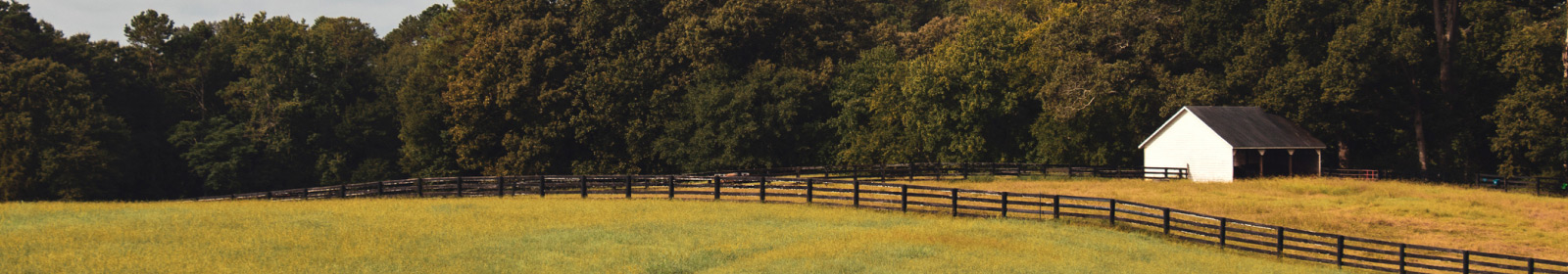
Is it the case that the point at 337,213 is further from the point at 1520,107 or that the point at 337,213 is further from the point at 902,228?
the point at 1520,107

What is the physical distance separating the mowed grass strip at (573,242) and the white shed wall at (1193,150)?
25931mm

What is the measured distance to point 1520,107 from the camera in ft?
163

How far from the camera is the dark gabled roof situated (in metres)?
49.2

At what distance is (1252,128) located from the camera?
5131 cm

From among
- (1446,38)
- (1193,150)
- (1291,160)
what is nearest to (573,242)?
(1193,150)

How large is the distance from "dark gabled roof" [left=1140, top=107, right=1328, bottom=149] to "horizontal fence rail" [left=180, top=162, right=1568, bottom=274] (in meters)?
16.3

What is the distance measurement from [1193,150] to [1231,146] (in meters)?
2.67

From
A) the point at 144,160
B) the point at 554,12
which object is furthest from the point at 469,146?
the point at 144,160

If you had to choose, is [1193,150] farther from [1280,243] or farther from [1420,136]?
[1280,243]

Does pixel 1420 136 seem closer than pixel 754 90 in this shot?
Yes

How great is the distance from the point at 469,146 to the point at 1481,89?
180 ft

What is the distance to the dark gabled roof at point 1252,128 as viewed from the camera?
49.2m

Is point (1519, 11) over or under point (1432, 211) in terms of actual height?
over

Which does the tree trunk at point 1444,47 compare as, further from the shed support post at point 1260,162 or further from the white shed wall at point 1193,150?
the white shed wall at point 1193,150
